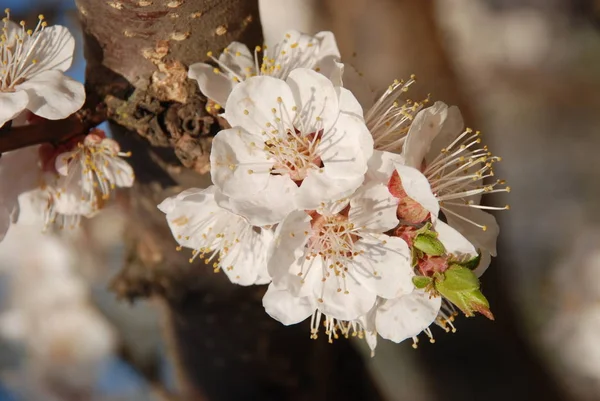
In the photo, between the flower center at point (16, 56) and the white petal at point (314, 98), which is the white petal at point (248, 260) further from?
the flower center at point (16, 56)

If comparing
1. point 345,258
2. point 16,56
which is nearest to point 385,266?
point 345,258

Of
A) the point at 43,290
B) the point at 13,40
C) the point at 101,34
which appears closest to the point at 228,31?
the point at 101,34

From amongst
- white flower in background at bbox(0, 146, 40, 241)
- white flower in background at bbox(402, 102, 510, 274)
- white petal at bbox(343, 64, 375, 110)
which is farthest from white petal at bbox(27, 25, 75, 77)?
white flower in background at bbox(402, 102, 510, 274)

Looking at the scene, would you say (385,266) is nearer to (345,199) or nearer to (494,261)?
(345,199)

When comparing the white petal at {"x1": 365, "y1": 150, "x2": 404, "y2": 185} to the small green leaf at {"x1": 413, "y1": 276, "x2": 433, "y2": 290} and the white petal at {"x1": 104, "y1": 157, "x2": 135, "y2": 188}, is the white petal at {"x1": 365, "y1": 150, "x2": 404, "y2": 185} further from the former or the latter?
the white petal at {"x1": 104, "y1": 157, "x2": 135, "y2": 188}

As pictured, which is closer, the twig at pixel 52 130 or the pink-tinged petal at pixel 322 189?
the pink-tinged petal at pixel 322 189

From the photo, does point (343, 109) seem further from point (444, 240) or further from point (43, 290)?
point (43, 290)

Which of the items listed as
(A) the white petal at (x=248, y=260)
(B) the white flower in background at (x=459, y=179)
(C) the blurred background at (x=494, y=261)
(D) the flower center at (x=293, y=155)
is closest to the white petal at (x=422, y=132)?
(B) the white flower in background at (x=459, y=179)
